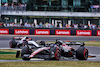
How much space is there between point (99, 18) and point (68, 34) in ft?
57.9

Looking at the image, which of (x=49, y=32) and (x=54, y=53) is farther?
(x=49, y=32)

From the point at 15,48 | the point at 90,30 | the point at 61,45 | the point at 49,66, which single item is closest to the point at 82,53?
the point at 61,45

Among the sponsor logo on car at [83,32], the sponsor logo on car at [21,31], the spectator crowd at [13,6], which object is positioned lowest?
the sponsor logo on car at [83,32]

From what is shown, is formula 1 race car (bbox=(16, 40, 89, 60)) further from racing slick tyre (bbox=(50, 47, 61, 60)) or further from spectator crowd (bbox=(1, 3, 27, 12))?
spectator crowd (bbox=(1, 3, 27, 12))

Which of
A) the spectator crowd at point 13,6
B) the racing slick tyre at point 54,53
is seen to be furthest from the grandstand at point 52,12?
the racing slick tyre at point 54,53

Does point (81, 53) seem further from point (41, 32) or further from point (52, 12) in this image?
point (52, 12)

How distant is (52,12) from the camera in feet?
182

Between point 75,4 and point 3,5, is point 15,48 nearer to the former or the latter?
point 3,5

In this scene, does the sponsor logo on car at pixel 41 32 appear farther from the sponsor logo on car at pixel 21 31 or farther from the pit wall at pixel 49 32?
the sponsor logo on car at pixel 21 31

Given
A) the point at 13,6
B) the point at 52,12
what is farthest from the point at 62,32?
the point at 52,12

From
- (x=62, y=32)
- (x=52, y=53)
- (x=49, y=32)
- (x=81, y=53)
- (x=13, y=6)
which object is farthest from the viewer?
(x=13, y=6)

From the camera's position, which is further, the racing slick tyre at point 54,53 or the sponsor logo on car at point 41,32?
the sponsor logo on car at point 41,32

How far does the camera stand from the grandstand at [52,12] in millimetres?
53688

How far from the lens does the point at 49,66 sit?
37.1ft
